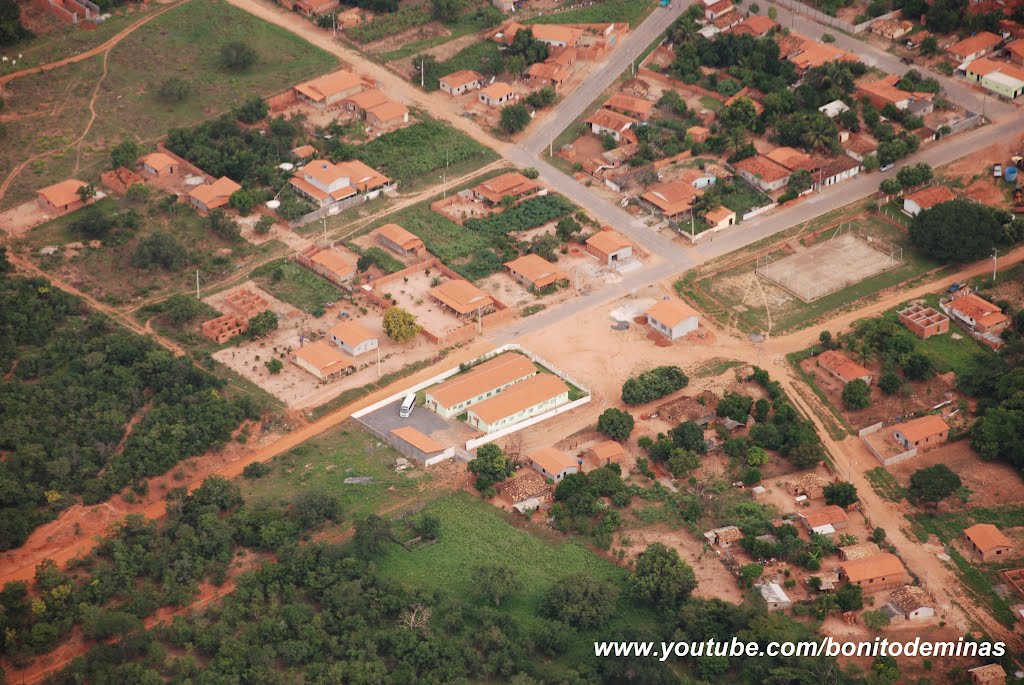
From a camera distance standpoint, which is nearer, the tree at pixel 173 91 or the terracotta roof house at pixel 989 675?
the terracotta roof house at pixel 989 675

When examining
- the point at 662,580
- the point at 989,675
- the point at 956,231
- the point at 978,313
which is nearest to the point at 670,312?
the point at 978,313

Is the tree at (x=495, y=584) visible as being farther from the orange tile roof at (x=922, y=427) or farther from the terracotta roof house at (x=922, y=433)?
the orange tile roof at (x=922, y=427)

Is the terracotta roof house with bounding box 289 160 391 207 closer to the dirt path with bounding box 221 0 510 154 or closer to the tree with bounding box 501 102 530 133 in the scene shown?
the dirt path with bounding box 221 0 510 154

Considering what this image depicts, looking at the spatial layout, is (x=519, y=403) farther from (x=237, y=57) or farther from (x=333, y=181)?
(x=237, y=57)

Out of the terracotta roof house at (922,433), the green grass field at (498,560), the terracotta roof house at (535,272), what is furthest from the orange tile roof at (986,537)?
the terracotta roof house at (535,272)

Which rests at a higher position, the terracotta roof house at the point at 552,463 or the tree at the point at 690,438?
the tree at the point at 690,438

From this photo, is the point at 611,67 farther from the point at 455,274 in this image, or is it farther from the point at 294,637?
the point at 294,637
